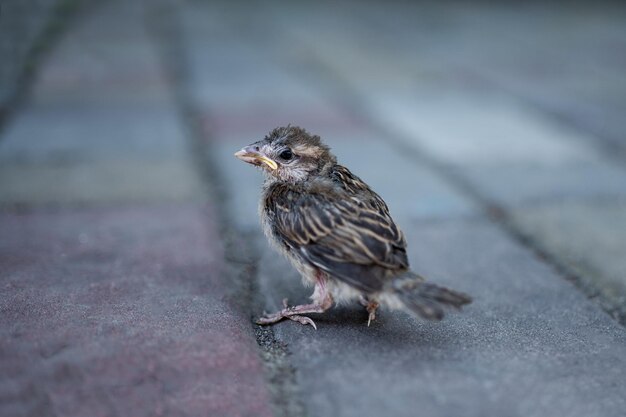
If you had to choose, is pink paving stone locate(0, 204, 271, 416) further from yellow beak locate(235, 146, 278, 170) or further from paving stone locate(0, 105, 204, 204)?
yellow beak locate(235, 146, 278, 170)

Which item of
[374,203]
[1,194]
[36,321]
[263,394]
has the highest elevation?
[374,203]

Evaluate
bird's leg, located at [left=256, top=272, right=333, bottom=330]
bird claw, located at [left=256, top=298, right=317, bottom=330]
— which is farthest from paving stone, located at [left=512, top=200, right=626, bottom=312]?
bird claw, located at [left=256, top=298, right=317, bottom=330]

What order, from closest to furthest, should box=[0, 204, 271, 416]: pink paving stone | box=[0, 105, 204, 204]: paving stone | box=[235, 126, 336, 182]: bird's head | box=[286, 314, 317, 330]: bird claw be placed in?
box=[0, 204, 271, 416]: pink paving stone, box=[286, 314, 317, 330]: bird claw, box=[235, 126, 336, 182]: bird's head, box=[0, 105, 204, 204]: paving stone

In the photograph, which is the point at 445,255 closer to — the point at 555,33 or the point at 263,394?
the point at 263,394

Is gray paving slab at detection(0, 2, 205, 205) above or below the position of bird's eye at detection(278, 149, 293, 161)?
below

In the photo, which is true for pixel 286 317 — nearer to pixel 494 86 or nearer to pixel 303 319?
pixel 303 319

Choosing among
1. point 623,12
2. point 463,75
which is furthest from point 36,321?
point 623,12

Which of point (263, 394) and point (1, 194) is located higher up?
point (263, 394)

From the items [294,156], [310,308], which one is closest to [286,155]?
[294,156]
